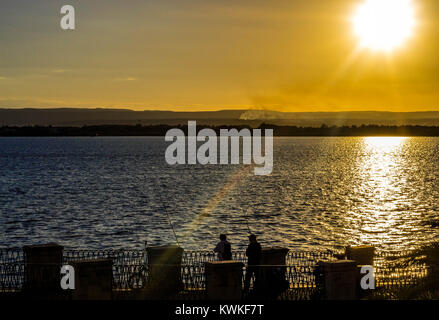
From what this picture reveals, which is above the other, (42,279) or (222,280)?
(222,280)

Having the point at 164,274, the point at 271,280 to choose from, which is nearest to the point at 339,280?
the point at 271,280

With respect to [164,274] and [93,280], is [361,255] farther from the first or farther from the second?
[93,280]

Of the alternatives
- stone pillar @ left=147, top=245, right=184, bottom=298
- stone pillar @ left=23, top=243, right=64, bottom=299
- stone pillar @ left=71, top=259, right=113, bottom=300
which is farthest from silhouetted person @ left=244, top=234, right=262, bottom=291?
stone pillar @ left=23, top=243, right=64, bottom=299

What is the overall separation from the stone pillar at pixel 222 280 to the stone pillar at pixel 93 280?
2459mm

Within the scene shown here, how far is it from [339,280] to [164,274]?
4.65 m

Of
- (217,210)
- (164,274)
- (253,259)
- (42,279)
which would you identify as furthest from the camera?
(217,210)

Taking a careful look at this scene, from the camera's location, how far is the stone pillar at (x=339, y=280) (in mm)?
17016

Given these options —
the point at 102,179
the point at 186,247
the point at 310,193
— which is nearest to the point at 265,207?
the point at 310,193

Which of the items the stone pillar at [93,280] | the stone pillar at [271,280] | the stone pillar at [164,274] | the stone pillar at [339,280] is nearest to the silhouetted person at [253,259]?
the stone pillar at [271,280]

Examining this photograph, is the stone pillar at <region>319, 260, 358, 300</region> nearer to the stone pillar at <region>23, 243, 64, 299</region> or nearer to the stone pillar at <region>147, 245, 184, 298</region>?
the stone pillar at <region>147, 245, 184, 298</region>

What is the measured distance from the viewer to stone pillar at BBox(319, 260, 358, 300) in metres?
17.0

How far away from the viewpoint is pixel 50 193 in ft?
278

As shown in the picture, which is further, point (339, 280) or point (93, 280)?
point (339, 280)

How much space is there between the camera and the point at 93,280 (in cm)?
1648
